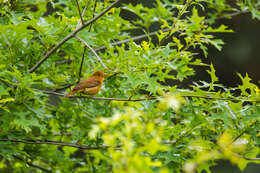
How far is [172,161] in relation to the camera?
231 centimetres

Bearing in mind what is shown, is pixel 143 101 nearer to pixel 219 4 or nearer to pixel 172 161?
pixel 172 161

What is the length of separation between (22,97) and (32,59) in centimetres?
35

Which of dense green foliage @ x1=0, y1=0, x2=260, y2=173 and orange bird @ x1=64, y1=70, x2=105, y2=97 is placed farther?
orange bird @ x1=64, y1=70, x2=105, y2=97

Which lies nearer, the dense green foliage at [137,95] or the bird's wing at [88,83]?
the dense green foliage at [137,95]

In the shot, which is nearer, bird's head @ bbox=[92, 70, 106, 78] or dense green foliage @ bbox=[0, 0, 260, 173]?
dense green foliage @ bbox=[0, 0, 260, 173]

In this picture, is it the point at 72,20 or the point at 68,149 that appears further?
the point at 68,149

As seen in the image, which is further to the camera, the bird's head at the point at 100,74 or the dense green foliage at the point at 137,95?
the bird's head at the point at 100,74

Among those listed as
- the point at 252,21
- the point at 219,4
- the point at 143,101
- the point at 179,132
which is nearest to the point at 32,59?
the point at 143,101

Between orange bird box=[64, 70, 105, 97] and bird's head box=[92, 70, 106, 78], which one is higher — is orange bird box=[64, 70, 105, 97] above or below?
below

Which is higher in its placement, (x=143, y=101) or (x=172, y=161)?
(x=143, y=101)

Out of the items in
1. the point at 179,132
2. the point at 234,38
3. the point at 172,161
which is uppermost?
the point at 179,132

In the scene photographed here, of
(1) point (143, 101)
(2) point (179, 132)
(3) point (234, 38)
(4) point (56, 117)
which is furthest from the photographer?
(3) point (234, 38)

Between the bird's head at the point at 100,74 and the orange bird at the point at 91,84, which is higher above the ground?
the bird's head at the point at 100,74

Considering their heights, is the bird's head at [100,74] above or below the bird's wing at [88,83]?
above
